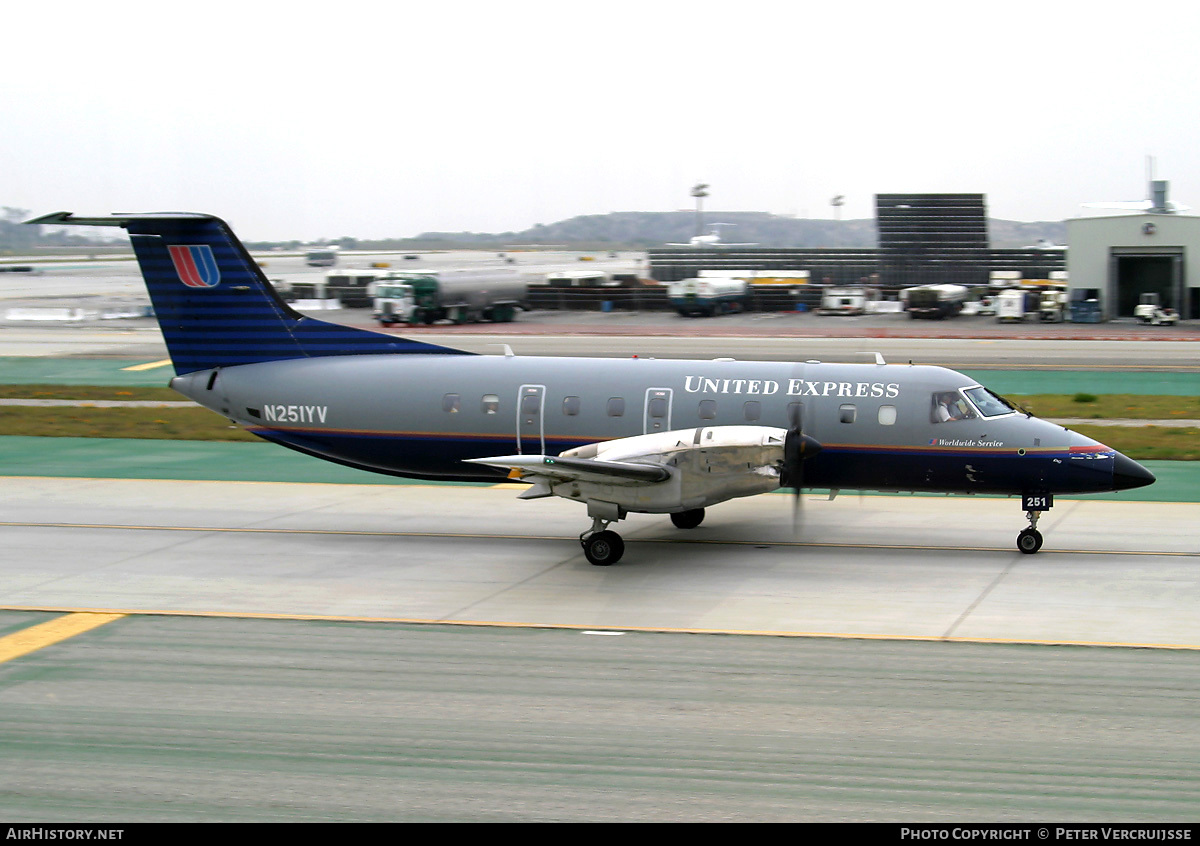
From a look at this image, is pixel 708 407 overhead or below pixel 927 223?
below

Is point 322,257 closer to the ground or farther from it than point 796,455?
farther from it

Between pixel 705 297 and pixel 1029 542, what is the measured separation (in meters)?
50.3

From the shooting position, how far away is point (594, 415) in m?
19.3

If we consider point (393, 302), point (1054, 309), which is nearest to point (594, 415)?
point (393, 302)

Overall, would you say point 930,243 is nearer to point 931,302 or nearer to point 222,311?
point 931,302

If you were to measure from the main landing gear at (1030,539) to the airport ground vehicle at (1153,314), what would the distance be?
4851 centimetres

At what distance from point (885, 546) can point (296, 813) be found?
1230cm

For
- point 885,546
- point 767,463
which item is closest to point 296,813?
point 767,463

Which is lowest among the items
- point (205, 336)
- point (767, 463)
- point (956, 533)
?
point (956, 533)

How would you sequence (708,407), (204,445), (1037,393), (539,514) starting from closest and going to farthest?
(708,407) < (539,514) < (204,445) < (1037,393)

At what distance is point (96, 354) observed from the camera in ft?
162

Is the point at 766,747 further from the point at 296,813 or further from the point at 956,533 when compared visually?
the point at 956,533

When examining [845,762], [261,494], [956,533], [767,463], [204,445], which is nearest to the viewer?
[845,762]

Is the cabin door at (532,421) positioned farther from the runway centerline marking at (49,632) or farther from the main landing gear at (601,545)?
the runway centerline marking at (49,632)
